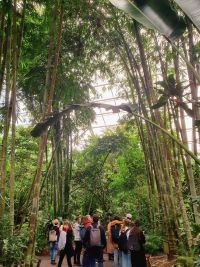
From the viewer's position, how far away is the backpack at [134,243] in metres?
4.97

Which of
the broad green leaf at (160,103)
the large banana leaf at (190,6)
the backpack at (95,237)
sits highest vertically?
the large banana leaf at (190,6)

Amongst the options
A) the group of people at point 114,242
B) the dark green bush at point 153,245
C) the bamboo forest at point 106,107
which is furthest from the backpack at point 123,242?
the dark green bush at point 153,245

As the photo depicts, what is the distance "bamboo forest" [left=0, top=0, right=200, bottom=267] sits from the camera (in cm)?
374

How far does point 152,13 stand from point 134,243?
345 centimetres

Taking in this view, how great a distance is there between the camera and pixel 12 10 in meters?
4.88

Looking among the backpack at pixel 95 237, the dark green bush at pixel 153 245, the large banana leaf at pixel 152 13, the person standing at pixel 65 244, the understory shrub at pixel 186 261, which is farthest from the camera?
the dark green bush at pixel 153 245

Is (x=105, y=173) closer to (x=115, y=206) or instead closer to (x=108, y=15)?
(x=115, y=206)

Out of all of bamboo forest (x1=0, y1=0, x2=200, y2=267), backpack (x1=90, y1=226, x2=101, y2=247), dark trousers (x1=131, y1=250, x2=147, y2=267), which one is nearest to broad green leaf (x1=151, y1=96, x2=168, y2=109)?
bamboo forest (x1=0, y1=0, x2=200, y2=267)

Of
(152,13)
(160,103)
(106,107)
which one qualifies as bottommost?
(106,107)

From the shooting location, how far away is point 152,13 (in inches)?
107

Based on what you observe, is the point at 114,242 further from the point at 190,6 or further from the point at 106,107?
the point at 190,6

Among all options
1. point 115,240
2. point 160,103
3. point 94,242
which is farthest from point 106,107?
point 115,240

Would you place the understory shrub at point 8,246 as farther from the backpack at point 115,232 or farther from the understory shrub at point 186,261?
the understory shrub at point 186,261

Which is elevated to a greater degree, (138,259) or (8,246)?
(8,246)
